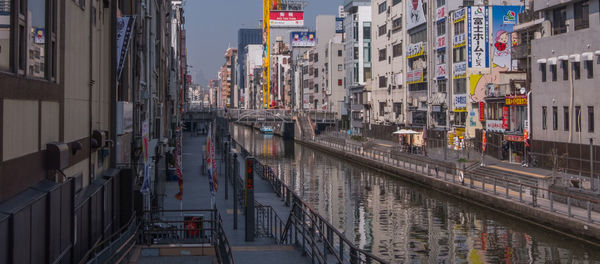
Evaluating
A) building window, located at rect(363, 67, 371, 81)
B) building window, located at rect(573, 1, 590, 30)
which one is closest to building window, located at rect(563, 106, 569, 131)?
building window, located at rect(573, 1, 590, 30)

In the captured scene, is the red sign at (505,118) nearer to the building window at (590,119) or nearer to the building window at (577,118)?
the building window at (577,118)

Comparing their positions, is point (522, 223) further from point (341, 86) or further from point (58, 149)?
point (341, 86)

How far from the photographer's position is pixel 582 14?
38.5 m

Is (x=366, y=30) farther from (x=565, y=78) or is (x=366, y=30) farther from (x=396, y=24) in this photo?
(x=565, y=78)

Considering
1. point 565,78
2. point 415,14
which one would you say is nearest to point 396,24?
point 415,14

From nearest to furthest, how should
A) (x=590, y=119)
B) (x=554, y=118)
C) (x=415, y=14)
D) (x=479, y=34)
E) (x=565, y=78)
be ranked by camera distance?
(x=590, y=119) < (x=565, y=78) < (x=554, y=118) < (x=479, y=34) < (x=415, y=14)

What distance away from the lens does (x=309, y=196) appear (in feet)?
139

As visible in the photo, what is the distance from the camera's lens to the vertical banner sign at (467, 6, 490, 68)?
57.1 metres

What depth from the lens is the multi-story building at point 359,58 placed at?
308ft

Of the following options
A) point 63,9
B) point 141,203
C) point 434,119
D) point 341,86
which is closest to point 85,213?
point 63,9

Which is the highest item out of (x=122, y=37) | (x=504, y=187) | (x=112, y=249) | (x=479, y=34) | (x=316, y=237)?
(x=479, y=34)

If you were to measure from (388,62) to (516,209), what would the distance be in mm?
54825

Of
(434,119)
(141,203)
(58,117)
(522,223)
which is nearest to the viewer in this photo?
(58,117)

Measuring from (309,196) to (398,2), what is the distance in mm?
42770
